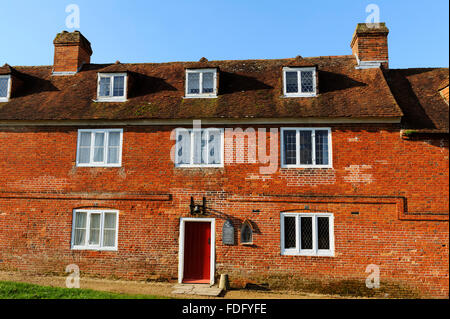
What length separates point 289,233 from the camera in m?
11.7

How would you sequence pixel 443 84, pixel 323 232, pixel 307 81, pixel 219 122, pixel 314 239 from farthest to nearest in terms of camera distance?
pixel 307 81 < pixel 443 84 < pixel 219 122 < pixel 323 232 < pixel 314 239

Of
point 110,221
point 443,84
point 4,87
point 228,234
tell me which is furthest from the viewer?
point 4,87

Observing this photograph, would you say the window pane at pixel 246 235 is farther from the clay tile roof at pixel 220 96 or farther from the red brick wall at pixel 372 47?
the red brick wall at pixel 372 47

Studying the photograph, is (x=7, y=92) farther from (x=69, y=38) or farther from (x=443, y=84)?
(x=443, y=84)

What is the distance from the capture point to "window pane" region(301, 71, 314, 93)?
13.3 metres

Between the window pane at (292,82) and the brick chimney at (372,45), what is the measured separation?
3.26 m

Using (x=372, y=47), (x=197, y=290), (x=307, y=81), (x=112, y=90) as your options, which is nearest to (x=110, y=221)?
(x=197, y=290)

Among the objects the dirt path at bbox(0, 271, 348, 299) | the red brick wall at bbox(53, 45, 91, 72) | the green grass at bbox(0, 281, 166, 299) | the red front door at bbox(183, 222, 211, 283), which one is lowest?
the dirt path at bbox(0, 271, 348, 299)

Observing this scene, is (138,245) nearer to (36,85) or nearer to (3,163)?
(3,163)

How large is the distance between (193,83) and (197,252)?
22.9ft

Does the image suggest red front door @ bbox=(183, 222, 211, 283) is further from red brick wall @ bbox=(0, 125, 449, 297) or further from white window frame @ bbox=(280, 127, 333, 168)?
white window frame @ bbox=(280, 127, 333, 168)

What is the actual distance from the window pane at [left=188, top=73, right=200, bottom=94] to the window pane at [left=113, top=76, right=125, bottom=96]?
9.60 ft

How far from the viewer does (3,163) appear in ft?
43.1

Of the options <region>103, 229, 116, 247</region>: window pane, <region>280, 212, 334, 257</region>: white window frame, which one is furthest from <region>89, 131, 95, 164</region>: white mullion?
<region>280, 212, 334, 257</region>: white window frame
